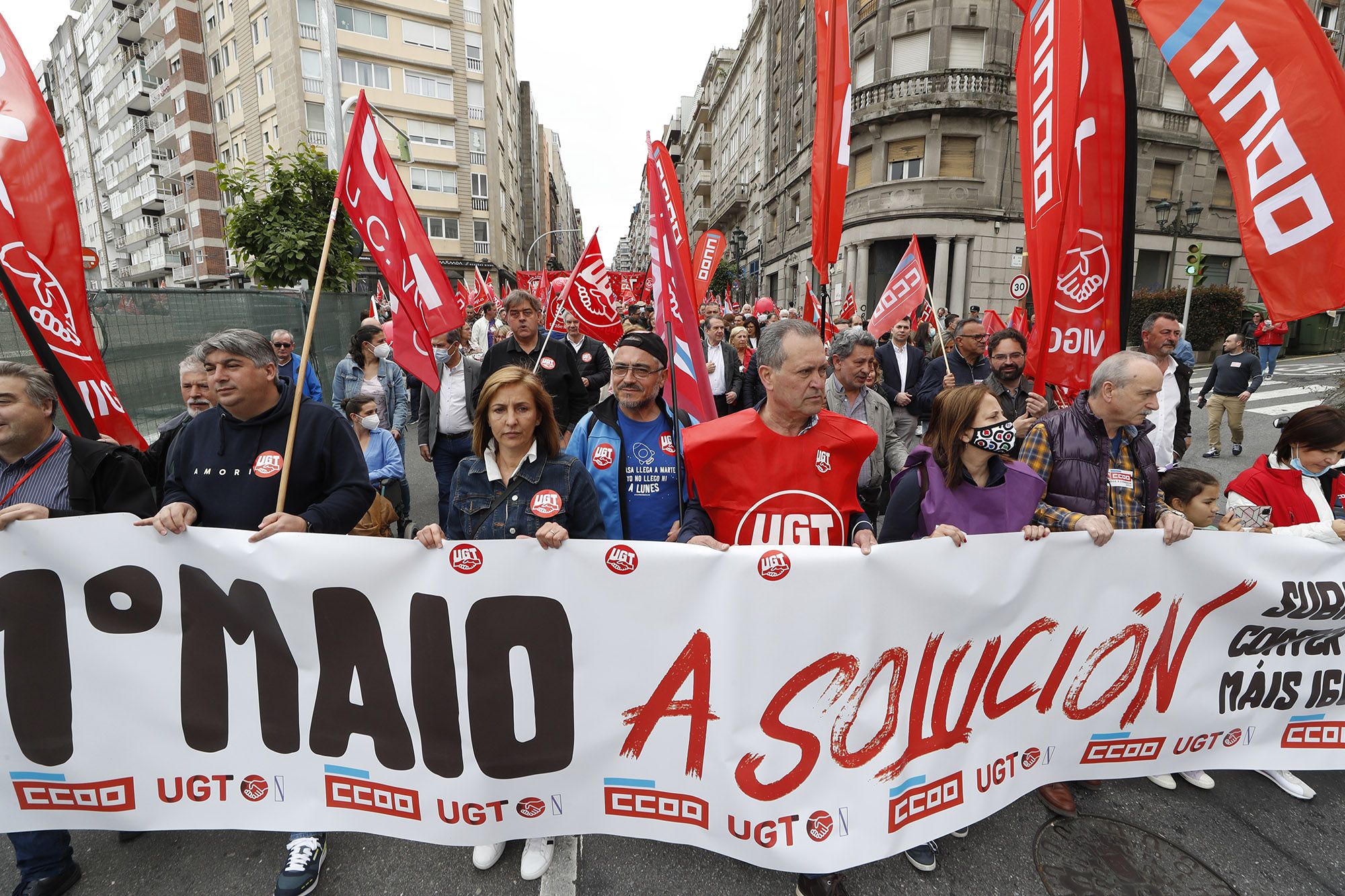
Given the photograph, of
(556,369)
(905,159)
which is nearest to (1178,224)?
(905,159)

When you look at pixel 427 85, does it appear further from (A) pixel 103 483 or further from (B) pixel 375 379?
(A) pixel 103 483

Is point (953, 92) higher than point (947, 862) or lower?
higher

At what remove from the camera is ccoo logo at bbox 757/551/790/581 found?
2.16m

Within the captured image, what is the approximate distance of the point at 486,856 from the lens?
2.36 m

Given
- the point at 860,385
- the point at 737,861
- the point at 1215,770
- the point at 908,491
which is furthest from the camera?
the point at 860,385

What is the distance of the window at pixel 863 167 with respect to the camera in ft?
94.1

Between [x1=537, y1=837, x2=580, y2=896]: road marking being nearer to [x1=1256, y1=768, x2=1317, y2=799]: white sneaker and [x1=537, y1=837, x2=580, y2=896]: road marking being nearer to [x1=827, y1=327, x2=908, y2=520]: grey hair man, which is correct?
[x1=827, y1=327, x2=908, y2=520]: grey hair man

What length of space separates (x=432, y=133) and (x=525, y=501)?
143 ft

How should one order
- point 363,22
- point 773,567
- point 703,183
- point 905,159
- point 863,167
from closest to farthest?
point 773,567, point 905,159, point 863,167, point 363,22, point 703,183

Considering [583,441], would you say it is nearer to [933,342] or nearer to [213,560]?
[213,560]

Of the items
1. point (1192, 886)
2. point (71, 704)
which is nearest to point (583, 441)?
point (71, 704)

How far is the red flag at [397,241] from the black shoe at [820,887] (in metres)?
3.15

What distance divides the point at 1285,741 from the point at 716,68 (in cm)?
6951

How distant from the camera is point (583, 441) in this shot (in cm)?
323
